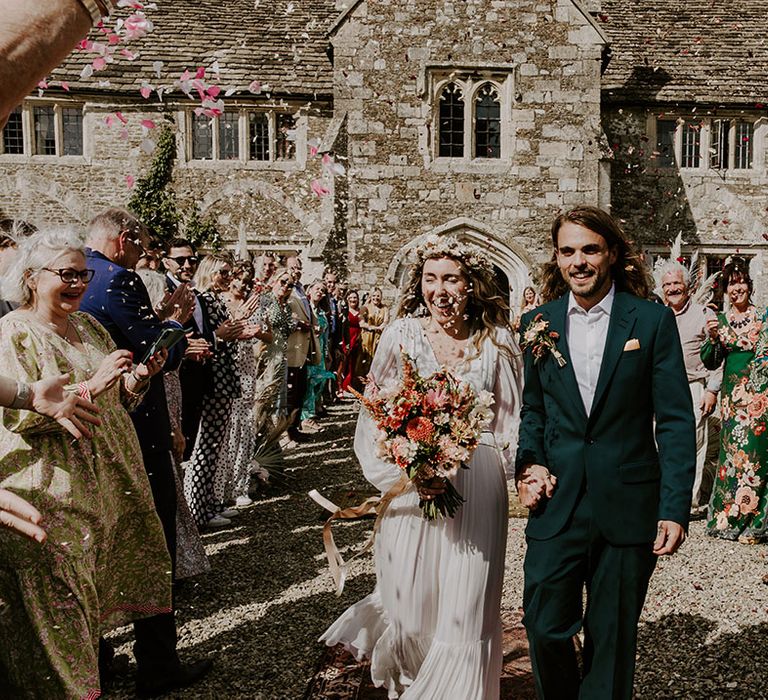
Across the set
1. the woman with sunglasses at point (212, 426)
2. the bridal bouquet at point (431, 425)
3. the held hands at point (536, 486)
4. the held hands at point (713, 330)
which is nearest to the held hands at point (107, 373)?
the bridal bouquet at point (431, 425)

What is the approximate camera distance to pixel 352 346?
15.4 meters

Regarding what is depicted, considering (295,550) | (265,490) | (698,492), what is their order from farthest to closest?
1. (265,490)
2. (698,492)
3. (295,550)

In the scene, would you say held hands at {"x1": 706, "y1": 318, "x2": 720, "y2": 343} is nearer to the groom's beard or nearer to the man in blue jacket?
the groom's beard

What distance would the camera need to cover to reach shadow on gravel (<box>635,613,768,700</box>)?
3.78 metres

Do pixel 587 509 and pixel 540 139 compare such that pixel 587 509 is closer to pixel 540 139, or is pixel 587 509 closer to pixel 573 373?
pixel 573 373

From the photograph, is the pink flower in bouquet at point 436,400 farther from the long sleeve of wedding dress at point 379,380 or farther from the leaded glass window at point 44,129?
the leaded glass window at point 44,129

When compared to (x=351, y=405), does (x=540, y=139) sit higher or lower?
higher

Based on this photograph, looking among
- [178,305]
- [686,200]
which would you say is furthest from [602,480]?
[686,200]

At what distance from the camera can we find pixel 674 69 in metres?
18.8

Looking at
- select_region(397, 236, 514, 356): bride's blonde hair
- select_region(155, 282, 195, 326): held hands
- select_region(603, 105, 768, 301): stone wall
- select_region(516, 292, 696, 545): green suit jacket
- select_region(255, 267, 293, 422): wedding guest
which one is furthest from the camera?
select_region(603, 105, 768, 301): stone wall

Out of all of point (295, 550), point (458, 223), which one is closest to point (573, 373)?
point (295, 550)

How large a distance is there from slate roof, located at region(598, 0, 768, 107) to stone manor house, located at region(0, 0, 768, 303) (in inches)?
2.2

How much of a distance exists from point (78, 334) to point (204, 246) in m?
15.3

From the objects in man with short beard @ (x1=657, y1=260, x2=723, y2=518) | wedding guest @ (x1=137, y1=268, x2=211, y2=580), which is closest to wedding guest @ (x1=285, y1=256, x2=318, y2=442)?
wedding guest @ (x1=137, y1=268, x2=211, y2=580)
